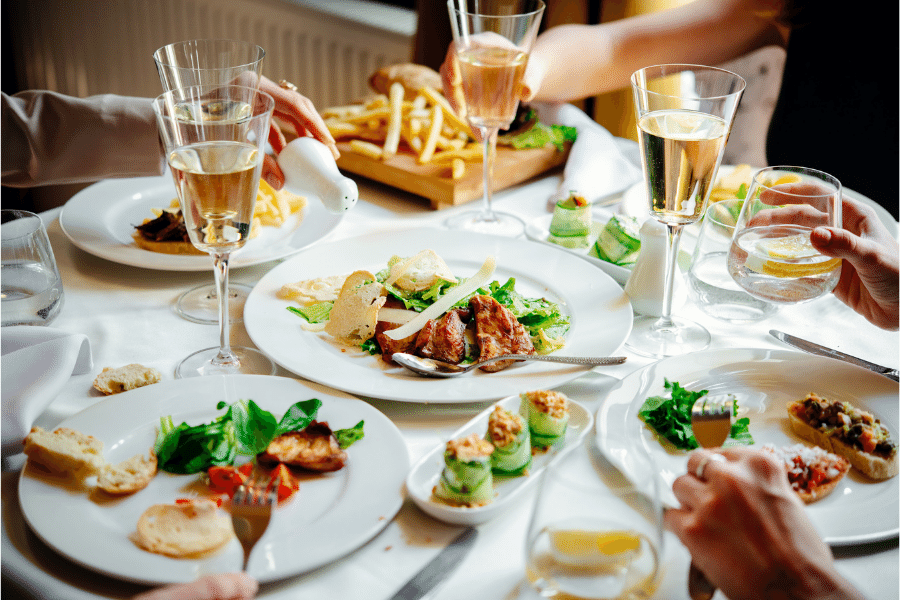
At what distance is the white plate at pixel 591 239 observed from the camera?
1.86 metres

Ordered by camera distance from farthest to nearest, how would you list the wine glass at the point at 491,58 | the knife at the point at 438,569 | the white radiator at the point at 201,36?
1. the white radiator at the point at 201,36
2. the wine glass at the point at 491,58
3. the knife at the point at 438,569

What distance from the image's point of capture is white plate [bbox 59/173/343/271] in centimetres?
185

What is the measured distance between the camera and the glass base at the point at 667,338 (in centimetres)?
159

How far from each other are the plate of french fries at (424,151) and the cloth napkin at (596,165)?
0.37 ft

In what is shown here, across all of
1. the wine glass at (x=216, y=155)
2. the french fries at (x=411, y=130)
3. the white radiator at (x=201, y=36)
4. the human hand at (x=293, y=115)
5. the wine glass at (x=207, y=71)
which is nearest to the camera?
the wine glass at (x=216, y=155)

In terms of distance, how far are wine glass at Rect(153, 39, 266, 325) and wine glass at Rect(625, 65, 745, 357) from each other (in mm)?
899

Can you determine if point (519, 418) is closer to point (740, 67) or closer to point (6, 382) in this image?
point (6, 382)

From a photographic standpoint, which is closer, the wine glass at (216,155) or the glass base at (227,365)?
the wine glass at (216,155)

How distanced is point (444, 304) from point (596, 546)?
802 millimetres

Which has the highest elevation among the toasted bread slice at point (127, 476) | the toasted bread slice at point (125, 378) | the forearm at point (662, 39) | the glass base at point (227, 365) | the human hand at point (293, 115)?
the forearm at point (662, 39)

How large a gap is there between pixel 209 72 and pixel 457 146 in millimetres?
999

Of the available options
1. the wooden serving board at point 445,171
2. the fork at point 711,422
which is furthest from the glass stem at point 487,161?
the fork at point 711,422

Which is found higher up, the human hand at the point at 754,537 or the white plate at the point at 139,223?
the human hand at the point at 754,537

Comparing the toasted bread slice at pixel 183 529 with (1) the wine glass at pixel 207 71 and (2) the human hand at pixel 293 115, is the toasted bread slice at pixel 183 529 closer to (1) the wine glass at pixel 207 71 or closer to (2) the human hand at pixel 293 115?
(1) the wine glass at pixel 207 71
